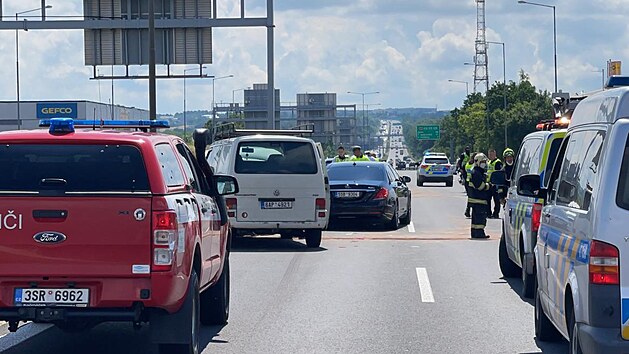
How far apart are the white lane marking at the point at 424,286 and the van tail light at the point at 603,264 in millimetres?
6171

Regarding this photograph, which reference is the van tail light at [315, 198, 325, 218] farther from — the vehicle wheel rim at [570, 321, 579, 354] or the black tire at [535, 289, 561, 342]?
the vehicle wheel rim at [570, 321, 579, 354]

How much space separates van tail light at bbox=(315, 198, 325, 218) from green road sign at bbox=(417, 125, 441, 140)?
112336 millimetres

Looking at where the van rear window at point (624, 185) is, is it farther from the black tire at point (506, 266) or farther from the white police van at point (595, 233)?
the black tire at point (506, 266)

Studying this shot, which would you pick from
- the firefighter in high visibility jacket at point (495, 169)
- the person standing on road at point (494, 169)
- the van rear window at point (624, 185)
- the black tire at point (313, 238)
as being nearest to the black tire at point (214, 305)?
the van rear window at point (624, 185)

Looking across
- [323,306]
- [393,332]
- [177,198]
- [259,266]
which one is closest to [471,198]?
[259,266]

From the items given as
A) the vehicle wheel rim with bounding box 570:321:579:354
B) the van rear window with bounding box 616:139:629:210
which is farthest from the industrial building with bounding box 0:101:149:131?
the van rear window with bounding box 616:139:629:210

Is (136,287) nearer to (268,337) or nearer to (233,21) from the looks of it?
(268,337)

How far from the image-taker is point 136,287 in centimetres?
811

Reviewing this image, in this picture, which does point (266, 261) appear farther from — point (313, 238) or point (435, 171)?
point (435, 171)

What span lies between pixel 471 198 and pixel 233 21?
12007 mm

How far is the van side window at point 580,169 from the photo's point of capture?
7352 mm

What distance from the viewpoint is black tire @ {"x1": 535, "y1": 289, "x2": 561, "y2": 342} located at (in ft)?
32.6

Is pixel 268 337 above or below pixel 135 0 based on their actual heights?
below

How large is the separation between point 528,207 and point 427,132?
119601 mm
